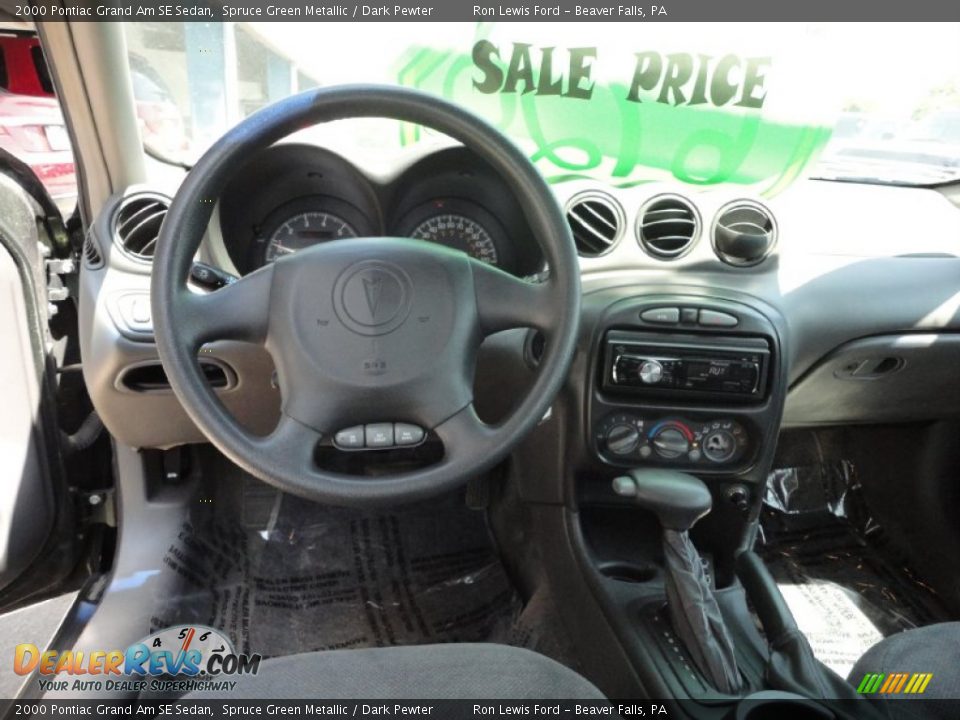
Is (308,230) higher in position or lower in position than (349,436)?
higher


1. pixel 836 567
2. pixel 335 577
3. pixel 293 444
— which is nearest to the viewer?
pixel 293 444

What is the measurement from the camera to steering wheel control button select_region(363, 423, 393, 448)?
3.33 ft

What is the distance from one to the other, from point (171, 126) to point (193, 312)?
0.75m

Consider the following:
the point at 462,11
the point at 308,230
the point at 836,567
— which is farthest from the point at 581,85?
the point at 836,567

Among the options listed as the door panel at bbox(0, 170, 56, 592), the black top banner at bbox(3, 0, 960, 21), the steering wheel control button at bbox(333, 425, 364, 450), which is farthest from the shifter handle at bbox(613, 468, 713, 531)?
the door panel at bbox(0, 170, 56, 592)

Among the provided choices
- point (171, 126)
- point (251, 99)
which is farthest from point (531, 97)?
point (171, 126)

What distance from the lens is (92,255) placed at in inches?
52.9

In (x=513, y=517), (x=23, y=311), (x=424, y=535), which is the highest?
(x=23, y=311)

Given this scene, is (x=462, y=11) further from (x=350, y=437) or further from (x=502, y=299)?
(x=350, y=437)

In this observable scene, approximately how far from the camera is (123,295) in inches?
51.8

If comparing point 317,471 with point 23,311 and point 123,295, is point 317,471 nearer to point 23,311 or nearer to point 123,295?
point 123,295

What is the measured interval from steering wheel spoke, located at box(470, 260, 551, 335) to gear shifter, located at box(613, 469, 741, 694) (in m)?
0.44

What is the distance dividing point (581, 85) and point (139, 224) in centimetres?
92

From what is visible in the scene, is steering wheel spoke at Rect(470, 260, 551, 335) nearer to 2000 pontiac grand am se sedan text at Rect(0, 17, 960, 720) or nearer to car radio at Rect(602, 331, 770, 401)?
2000 pontiac grand am se sedan text at Rect(0, 17, 960, 720)
